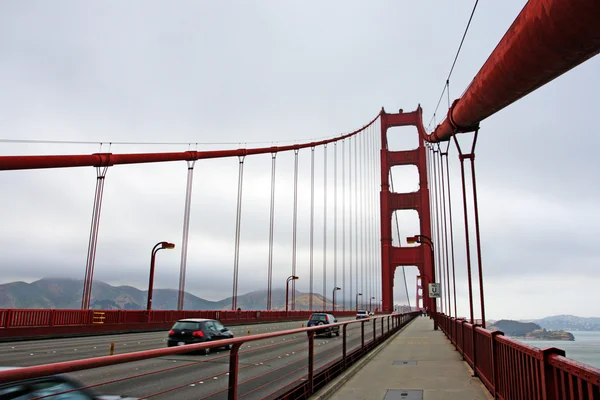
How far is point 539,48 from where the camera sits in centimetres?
638

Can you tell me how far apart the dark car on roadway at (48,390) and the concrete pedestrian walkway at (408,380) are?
13.7ft

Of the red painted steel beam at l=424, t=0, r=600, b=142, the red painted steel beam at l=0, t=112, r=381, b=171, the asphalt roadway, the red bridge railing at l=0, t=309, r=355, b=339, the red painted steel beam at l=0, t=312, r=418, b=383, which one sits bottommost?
the red bridge railing at l=0, t=309, r=355, b=339

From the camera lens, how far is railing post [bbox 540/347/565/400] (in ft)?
11.8

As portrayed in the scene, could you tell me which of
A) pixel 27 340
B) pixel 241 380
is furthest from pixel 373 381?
pixel 27 340

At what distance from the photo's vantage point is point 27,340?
63.6 feet

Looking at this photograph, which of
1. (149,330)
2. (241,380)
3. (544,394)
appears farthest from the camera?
(149,330)

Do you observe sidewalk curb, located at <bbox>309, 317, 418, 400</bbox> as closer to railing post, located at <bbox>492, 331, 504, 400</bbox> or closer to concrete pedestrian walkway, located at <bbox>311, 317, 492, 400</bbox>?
concrete pedestrian walkway, located at <bbox>311, 317, 492, 400</bbox>

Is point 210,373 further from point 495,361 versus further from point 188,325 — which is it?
point 188,325

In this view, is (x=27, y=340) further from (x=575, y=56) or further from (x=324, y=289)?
(x=324, y=289)

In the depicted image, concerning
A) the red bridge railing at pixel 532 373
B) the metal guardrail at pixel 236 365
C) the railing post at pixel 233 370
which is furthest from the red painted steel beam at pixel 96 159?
the red bridge railing at pixel 532 373

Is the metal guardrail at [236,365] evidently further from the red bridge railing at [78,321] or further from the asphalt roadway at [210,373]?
the red bridge railing at [78,321]

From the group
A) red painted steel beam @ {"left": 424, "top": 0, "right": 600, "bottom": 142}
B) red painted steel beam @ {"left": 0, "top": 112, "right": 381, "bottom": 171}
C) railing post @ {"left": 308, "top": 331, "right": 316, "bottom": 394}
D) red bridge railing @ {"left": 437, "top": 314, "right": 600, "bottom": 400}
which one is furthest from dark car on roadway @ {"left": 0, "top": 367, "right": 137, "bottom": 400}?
red painted steel beam @ {"left": 0, "top": 112, "right": 381, "bottom": 171}

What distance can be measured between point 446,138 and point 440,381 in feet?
43.2

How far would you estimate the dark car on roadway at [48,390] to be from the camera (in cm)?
288
